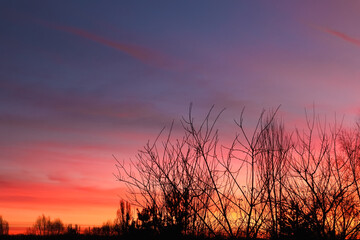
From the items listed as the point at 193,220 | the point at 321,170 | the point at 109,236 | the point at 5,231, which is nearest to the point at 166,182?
the point at 193,220

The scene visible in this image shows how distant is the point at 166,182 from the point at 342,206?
344 centimetres

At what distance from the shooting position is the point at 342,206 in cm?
818

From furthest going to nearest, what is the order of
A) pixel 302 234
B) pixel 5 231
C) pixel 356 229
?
pixel 5 231 < pixel 302 234 < pixel 356 229

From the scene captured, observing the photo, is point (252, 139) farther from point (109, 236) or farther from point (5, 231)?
point (5, 231)

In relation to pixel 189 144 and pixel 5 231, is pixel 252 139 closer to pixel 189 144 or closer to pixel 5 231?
pixel 189 144

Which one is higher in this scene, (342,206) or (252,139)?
(252,139)

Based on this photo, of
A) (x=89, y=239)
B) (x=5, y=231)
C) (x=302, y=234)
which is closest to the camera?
(x=302, y=234)

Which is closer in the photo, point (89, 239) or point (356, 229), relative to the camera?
point (356, 229)

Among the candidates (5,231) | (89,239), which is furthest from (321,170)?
(5,231)

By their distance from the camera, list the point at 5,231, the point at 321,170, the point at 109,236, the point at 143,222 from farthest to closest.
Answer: the point at 5,231 → the point at 109,236 → the point at 143,222 → the point at 321,170

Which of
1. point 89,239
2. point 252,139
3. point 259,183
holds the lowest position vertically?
A: point 89,239

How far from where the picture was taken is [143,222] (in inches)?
435

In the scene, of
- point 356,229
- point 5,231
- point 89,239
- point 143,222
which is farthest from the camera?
point 5,231

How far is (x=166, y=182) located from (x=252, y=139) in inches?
88.0
